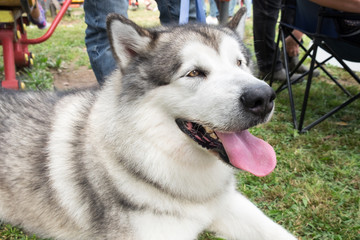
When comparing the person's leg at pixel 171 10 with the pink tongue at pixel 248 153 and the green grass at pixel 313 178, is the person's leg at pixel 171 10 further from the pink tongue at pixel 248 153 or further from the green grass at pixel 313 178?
the pink tongue at pixel 248 153

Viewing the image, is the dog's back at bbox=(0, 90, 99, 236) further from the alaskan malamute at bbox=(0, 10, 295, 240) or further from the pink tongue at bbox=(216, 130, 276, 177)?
the pink tongue at bbox=(216, 130, 276, 177)

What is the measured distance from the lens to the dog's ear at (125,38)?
76.9 inches

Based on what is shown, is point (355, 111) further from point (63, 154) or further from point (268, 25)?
point (63, 154)

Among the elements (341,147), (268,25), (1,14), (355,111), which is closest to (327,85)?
(355,111)

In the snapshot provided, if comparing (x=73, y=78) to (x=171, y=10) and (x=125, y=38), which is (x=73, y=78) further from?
(x=125, y=38)

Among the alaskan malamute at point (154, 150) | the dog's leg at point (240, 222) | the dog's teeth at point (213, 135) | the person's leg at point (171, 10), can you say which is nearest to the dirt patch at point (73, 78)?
Result: the person's leg at point (171, 10)

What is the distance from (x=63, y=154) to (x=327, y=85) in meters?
4.60

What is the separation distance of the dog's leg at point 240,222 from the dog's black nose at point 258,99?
2.48 ft

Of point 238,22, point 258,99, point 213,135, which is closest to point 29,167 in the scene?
point 213,135

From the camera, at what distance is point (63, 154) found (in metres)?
2.25

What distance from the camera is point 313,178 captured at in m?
2.99

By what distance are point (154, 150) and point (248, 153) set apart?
540 mm

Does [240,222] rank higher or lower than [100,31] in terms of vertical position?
lower

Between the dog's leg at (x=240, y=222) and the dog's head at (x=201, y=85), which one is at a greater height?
the dog's head at (x=201, y=85)
